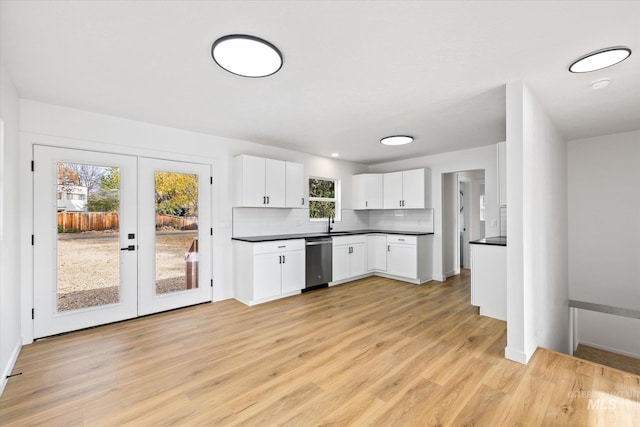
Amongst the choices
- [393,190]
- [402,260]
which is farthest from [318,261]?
[393,190]

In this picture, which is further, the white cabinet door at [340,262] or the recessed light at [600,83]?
the white cabinet door at [340,262]

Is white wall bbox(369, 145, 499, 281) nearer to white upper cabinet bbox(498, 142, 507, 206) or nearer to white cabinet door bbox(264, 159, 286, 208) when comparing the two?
white upper cabinet bbox(498, 142, 507, 206)

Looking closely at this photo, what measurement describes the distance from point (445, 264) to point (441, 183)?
5.40 ft

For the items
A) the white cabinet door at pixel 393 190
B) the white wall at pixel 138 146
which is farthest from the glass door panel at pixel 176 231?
the white cabinet door at pixel 393 190

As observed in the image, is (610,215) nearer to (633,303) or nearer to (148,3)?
(633,303)

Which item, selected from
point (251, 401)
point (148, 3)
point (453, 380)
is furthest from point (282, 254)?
point (148, 3)

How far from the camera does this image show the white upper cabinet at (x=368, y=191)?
6.02m

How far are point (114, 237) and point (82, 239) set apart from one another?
0.96ft

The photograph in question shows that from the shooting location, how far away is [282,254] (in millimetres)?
4301

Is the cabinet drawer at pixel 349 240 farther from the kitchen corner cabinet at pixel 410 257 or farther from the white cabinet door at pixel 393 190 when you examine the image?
the white cabinet door at pixel 393 190

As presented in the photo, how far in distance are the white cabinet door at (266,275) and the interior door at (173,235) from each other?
730mm

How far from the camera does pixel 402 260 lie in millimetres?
5352

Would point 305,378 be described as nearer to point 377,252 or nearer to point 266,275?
point 266,275

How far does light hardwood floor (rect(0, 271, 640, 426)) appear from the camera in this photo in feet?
5.87
